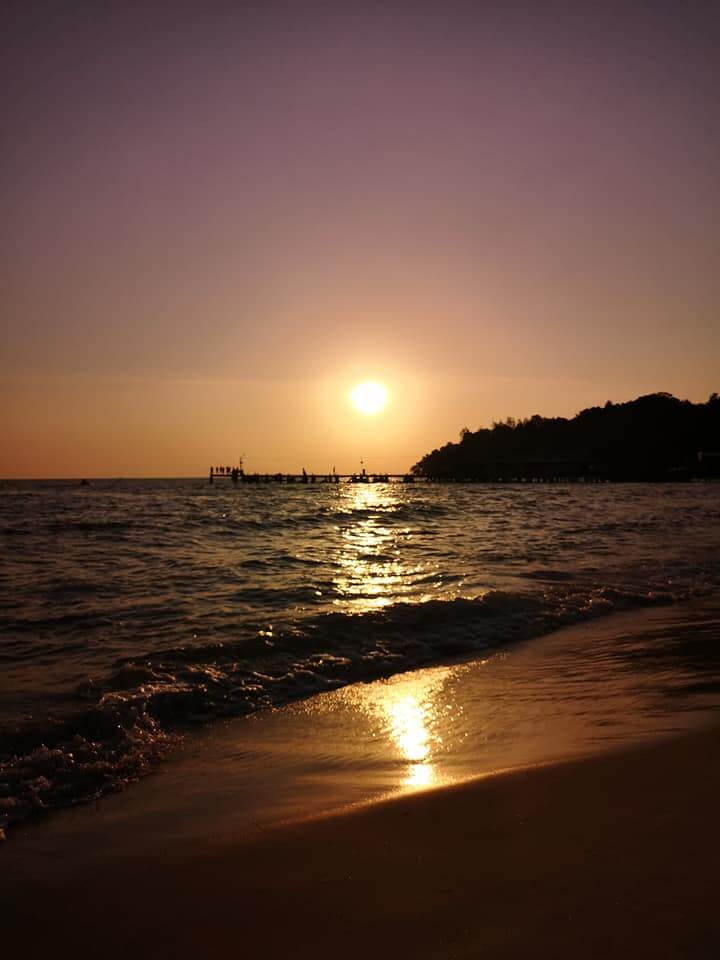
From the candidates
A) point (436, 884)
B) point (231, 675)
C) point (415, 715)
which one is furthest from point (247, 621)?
point (436, 884)

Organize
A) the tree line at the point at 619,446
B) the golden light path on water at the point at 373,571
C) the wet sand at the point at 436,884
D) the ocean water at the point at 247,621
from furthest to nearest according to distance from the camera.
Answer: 1. the tree line at the point at 619,446
2. the golden light path on water at the point at 373,571
3. the ocean water at the point at 247,621
4. the wet sand at the point at 436,884

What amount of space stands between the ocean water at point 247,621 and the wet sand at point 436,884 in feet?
4.78

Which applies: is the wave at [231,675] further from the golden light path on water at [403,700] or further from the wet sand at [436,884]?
the wet sand at [436,884]

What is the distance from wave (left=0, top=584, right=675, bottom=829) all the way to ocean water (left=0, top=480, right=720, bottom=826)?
0.02m

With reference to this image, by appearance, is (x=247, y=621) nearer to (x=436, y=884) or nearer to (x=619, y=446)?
(x=436, y=884)

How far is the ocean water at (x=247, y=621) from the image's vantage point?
A: 17.6 feet

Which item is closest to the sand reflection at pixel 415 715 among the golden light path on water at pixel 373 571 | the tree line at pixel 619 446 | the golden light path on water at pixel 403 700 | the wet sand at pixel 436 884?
the golden light path on water at pixel 403 700

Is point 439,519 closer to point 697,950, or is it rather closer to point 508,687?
point 508,687

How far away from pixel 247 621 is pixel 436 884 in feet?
23.0

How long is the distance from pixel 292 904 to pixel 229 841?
794 millimetres

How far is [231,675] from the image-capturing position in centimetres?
693

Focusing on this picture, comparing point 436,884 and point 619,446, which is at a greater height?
point 619,446

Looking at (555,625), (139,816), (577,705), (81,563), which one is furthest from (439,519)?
(139,816)

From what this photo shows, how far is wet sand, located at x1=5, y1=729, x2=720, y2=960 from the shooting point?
2131 millimetres
